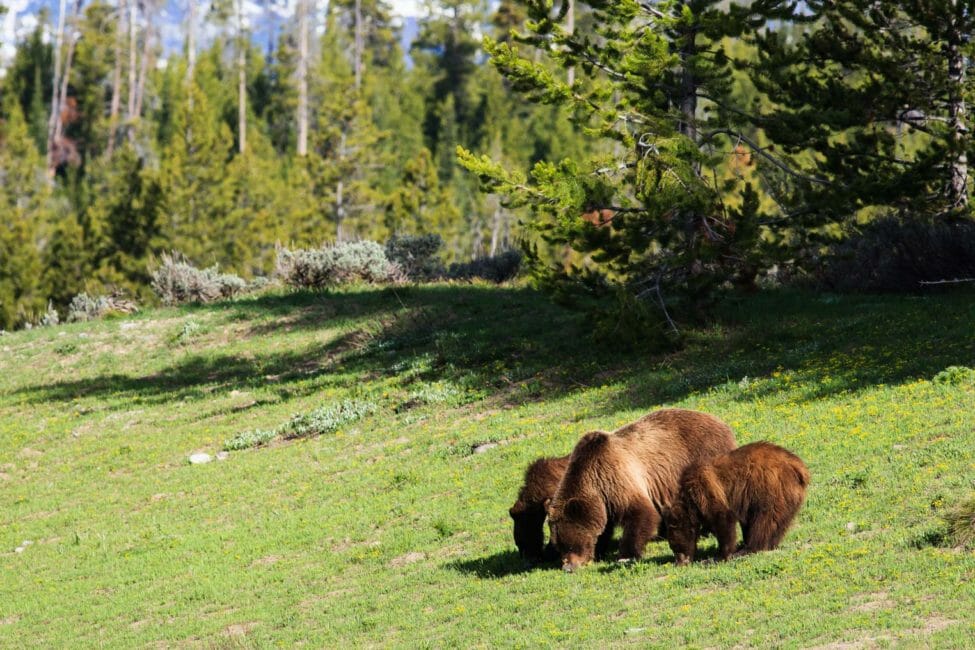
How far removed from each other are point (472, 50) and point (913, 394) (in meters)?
84.0

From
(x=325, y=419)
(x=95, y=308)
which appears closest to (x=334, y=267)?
(x=95, y=308)

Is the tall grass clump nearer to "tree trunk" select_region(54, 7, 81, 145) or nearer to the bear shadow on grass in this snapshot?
the bear shadow on grass

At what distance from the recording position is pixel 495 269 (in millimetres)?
32594

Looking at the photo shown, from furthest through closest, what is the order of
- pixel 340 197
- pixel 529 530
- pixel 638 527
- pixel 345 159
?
pixel 340 197 → pixel 345 159 → pixel 529 530 → pixel 638 527

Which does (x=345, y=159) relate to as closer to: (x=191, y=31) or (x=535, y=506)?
(x=191, y=31)

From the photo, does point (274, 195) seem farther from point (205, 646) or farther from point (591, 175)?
point (205, 646)

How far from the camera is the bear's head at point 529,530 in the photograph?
1052 cm

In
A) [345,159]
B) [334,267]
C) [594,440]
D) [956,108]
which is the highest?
[345,159]

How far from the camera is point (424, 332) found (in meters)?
25.3

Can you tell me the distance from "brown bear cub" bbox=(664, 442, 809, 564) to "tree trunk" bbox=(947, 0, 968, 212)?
1492 cm

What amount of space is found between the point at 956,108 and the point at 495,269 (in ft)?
43.9

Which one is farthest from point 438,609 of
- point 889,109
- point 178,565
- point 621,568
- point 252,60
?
point 252,60

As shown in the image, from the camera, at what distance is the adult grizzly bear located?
9922 mm

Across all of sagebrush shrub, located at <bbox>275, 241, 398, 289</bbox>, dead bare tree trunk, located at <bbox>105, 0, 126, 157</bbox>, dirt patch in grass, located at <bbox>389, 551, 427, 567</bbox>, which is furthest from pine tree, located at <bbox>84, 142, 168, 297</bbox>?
dirt patch in grass, located at <bbox>389, 551, 427, 567</bbox>
